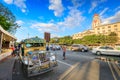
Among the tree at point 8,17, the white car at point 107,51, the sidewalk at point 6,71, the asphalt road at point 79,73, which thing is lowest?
→ the asphalt road at point 79,73

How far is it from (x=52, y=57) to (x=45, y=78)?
6.12ft

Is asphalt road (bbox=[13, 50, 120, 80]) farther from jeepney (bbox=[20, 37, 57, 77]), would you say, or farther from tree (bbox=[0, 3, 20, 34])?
tree (bbox=[0, 3, 20, 34])

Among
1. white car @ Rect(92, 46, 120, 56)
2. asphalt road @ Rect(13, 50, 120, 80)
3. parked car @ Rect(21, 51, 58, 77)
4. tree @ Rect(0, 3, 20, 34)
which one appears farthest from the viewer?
tree @ Rect(0, 3, 20, 34)

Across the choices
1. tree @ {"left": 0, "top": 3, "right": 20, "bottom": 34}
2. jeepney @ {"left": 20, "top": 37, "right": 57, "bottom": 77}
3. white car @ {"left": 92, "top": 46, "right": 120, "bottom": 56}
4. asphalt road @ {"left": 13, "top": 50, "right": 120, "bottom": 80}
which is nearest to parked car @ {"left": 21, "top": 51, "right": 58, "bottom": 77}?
jeepney @ {"left": 20, "top": 37, "right": 57, "bottom": 77}

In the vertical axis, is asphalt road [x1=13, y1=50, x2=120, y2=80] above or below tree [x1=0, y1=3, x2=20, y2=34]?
below

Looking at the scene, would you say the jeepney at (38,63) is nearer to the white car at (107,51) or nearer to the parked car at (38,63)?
the parked car at (38,63)

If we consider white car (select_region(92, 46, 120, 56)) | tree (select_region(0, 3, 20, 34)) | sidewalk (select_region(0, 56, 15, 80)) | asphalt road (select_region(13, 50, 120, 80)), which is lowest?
asphalt road (select_region(13, 50, 120, 80))

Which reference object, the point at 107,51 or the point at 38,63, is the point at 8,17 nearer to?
the point at 107,51

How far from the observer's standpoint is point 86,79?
7020 mm

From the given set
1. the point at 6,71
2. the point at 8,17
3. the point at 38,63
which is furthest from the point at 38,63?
the point at 8,17

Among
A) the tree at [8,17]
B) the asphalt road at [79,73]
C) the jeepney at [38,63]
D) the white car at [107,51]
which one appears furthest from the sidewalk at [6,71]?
the tree at [8,17]

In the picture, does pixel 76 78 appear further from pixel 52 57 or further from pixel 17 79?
pixel 17 79

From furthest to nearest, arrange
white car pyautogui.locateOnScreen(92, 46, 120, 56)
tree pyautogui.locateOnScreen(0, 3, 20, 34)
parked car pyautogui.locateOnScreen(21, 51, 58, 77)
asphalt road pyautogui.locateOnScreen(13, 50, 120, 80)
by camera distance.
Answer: tree pyautogui.locateOnScreen(0, 3, 20, 34)
white car pyautogui.locateOnScreen(92, 46, 120, 56)
asphalt road pyautogui.locateOnScreen(13, 50, 120, 80)
parked car pyautogui.locateOnScreen(21, 51, 58, 77)

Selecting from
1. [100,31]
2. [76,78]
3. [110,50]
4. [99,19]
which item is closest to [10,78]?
[76,78]
